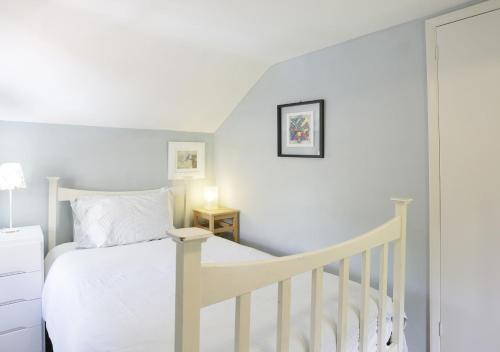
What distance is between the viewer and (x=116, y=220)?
252 cm

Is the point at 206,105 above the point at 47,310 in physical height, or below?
above

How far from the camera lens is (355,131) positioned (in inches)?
88.8

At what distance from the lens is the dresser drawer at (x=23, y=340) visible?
1.99 meters

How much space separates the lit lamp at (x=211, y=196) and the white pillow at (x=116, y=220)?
2.01 feet

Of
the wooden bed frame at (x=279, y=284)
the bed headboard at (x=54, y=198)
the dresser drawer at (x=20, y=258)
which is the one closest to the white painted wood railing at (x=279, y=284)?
the wooden bed frame at (x=279, y=284)

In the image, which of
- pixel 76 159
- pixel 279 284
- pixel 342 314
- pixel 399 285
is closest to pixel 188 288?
pixel 279 284

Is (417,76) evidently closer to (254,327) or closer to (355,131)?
(355,131)

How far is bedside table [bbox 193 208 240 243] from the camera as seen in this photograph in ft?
10.2

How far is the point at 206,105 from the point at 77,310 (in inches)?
82.6

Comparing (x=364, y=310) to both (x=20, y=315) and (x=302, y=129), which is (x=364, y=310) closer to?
(x=302, y=129)

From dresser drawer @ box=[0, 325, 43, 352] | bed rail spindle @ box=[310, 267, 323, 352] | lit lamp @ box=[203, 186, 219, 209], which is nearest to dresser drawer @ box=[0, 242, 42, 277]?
dresser drawer @ box=[0, 325, 43, 352]

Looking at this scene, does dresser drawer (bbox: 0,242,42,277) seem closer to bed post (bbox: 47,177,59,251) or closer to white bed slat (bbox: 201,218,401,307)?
bed post (bbox: 47,177,59,251)

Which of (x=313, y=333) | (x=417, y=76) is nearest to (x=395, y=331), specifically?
(x=313, y=333)

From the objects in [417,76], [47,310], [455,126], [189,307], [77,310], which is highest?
[417,76]
